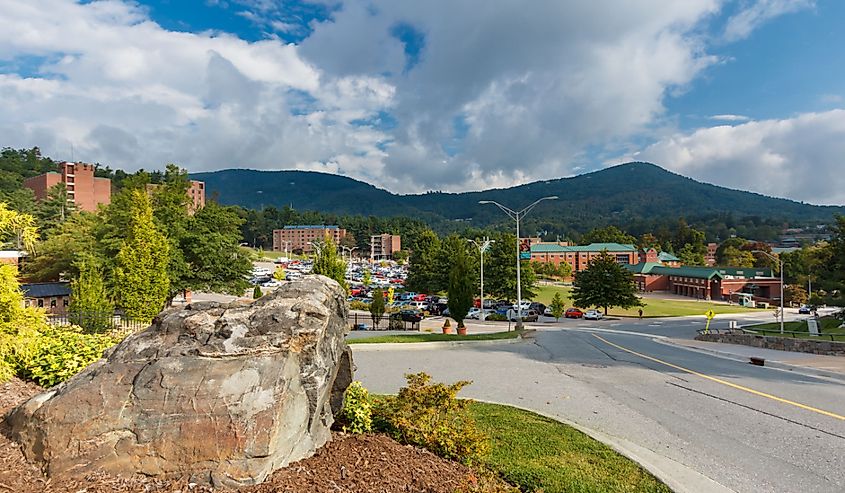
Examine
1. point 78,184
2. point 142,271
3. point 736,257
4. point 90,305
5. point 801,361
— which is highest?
point 78,184

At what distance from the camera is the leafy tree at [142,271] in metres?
20.4

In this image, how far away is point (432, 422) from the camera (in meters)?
6.09

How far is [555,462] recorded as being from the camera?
6.16 meters

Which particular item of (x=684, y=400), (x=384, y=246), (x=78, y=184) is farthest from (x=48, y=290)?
(x=384, y=246)

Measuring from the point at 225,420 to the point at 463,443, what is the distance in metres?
2.83

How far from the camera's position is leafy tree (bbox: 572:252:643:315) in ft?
167

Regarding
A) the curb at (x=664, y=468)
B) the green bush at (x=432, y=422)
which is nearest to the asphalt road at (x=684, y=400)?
the curb at (x=664, y=468)

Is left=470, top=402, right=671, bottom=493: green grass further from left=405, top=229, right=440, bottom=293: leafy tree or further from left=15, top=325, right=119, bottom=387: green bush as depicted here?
left=405, top=229, right=440, bottom=293: leafy tree

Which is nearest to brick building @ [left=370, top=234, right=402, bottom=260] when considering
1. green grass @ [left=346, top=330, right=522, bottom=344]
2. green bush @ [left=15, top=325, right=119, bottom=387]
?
green grass @ [left=346, top=330, right=522, bottom=344]

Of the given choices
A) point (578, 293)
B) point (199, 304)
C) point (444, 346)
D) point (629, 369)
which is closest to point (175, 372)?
point (199, 304)

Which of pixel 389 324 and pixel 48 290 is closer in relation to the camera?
pixel 48 290

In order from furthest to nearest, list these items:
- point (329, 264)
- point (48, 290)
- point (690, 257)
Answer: point (690, 257) → point (48, 290) → point (329, 264)

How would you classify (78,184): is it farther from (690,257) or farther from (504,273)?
(690,257)

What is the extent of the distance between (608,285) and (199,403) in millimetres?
51876
